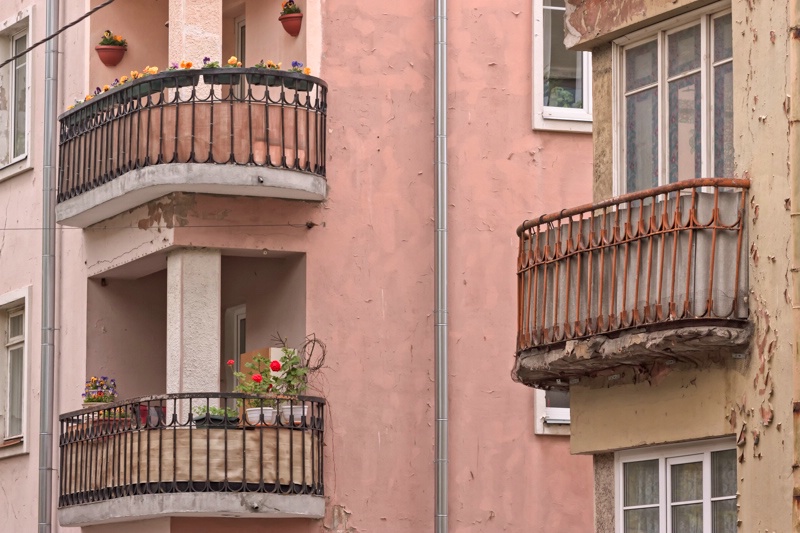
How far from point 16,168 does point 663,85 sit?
12.1 metres

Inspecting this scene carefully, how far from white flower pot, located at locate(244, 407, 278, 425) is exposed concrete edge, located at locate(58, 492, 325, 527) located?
2.57 feet

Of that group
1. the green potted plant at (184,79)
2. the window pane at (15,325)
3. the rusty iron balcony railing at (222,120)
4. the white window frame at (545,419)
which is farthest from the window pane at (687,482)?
the window pane at (15,325)

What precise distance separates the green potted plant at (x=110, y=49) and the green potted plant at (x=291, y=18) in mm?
2596

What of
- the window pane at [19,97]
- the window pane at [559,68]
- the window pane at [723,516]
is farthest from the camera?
the window pane at [19,97]

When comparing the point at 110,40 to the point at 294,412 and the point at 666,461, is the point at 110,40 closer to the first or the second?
the point at 294,412

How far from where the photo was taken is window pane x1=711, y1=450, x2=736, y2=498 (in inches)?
583

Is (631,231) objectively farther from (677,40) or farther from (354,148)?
(354,148)

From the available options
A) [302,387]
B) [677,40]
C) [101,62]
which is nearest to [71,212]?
[101,62]

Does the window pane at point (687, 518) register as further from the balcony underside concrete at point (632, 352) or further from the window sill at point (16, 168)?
the window sill at point (16, 168)

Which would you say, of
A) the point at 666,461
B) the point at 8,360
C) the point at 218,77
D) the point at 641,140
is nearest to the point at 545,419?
the point at 218,77

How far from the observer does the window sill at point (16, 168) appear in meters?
25.5

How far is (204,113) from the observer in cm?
2150

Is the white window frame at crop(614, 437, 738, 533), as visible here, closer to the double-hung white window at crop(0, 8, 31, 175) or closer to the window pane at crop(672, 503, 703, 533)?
the window pane at crop(672, 503, 703, 533)

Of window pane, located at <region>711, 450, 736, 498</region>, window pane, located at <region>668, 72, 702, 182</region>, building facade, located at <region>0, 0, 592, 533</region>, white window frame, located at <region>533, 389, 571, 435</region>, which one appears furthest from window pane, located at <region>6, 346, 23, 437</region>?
window pane, located at <region>711, 450, 736, 498</region>
